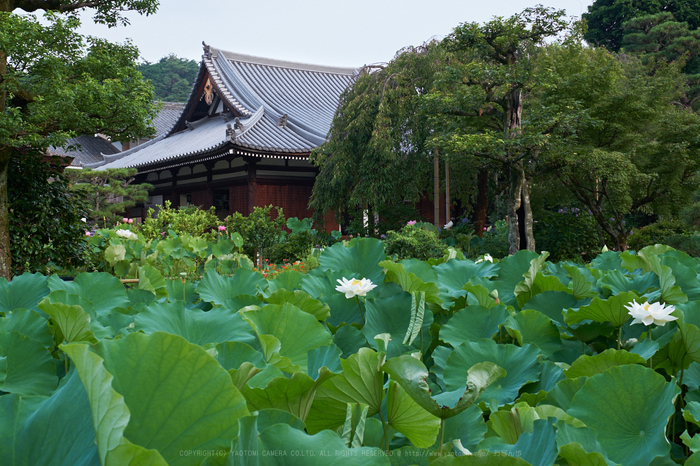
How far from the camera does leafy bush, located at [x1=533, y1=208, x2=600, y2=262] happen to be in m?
8.53

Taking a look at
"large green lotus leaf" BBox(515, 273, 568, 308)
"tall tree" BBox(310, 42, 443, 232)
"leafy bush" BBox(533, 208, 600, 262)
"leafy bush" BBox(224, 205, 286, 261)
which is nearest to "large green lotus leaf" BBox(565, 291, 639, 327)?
"large green lotus leaf" BBox(515, 273, 568, 308)

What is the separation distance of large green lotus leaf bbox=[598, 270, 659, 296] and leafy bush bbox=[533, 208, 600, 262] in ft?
25.1

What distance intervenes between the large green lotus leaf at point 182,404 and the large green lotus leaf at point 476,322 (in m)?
0.60

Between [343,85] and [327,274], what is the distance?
1544 cm

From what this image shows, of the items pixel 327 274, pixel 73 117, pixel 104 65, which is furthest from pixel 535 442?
pixel 104 65

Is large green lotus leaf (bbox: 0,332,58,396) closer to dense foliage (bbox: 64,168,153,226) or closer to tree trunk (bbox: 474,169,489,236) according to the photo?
tree trunk (bbox: 474,169,489,236)

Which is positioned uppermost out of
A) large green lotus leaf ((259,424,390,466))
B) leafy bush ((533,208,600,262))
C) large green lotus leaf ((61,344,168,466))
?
large green lotus leaf ((61,344,168,466))

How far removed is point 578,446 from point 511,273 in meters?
0.94

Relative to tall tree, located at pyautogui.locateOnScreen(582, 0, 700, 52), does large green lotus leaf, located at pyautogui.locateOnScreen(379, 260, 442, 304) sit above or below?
below

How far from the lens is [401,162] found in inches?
359

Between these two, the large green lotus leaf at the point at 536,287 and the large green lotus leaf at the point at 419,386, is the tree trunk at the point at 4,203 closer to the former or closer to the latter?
the large green lotus leaf at the point at 536,287

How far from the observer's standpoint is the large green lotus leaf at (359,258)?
4.02 feet

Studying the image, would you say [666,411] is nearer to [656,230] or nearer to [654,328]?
[654,328]

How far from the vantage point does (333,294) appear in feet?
3.78
